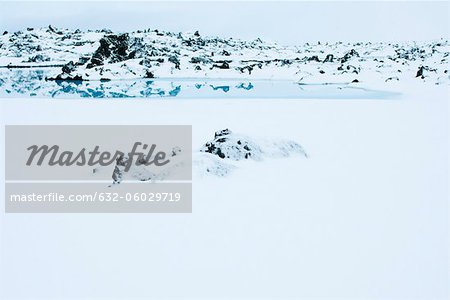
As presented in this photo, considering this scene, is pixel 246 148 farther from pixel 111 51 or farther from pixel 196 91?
pixel 111 51

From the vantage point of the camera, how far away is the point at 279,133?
788 cm

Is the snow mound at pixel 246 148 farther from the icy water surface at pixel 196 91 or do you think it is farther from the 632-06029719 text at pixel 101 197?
the icy water surface at pixel 196 91

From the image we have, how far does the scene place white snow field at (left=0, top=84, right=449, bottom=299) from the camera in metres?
3.50

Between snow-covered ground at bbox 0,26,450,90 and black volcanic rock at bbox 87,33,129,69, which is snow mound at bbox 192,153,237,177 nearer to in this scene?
snow-covered ground at bbox 0,26,450,90

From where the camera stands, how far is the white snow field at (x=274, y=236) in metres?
3.50

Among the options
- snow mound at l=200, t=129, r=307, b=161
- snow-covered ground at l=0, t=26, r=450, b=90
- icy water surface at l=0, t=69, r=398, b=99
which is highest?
snow-covered ground at l=0, t=26, r=450, b=90

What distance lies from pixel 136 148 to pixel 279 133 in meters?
2.49

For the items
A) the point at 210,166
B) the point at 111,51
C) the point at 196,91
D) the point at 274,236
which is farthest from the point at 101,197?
the point at 111,51

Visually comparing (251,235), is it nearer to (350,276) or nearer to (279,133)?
(350,276)

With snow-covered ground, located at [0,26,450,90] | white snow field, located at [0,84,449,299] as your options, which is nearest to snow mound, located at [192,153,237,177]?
white snow field, located at [0,84,449,299]

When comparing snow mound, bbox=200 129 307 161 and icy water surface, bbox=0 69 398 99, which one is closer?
snow mound, bbox=200 129 307 161

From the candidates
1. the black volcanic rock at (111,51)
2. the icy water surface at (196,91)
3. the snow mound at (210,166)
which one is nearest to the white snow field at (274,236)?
the snow mound at (210,166)

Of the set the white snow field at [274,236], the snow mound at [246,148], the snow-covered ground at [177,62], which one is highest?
the snow-covered ground at [177,62]

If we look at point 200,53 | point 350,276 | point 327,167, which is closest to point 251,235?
point 350,276
